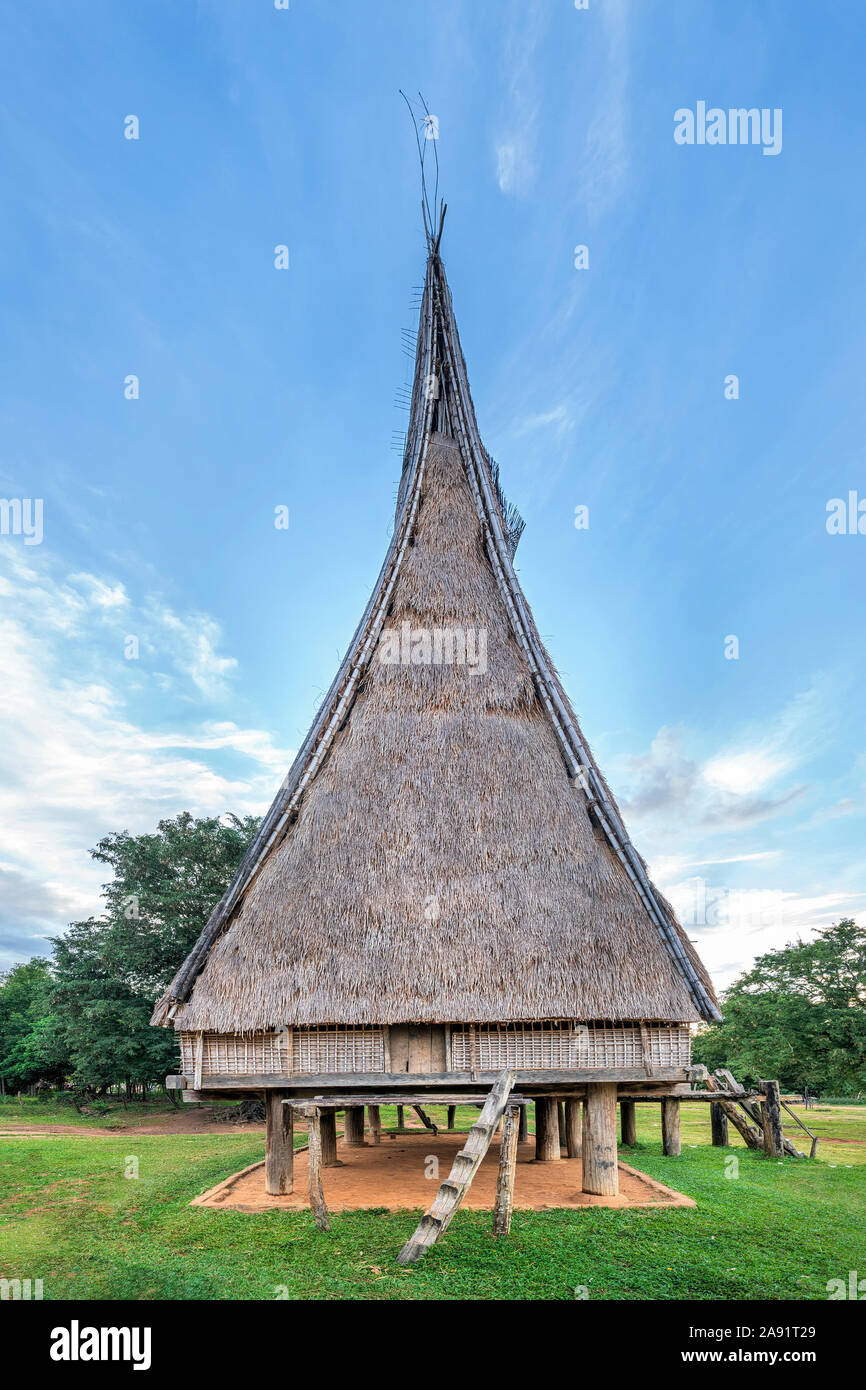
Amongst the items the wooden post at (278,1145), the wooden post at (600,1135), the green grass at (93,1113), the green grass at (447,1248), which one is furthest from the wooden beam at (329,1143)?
the green grass at (93,1113)

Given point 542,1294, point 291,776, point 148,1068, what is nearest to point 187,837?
point 148,1068

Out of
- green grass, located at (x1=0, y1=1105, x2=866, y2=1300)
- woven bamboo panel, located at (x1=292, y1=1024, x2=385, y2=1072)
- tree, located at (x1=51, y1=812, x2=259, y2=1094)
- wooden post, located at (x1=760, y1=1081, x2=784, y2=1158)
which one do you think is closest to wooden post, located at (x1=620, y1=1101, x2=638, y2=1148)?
wooden post, located at (x1=760, y1=1081, x2=784, y2=1158)

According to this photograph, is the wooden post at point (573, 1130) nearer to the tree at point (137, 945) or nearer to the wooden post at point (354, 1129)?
the wooden post at point (354, 1129)

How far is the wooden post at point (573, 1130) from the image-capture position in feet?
47.9

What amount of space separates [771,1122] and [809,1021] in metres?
14.2

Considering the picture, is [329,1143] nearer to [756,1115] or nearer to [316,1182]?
[316,1182]

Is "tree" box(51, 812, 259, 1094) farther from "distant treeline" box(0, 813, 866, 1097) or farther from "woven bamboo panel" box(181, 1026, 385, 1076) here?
"woven bamboo panel" box(181, 1026, 385, 1076)

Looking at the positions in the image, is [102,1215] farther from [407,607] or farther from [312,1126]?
[407,607]

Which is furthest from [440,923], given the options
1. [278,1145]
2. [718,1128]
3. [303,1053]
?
[718,1128]

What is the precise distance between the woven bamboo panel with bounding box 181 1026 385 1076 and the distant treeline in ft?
57.4

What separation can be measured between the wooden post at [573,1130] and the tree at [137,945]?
14706 mm

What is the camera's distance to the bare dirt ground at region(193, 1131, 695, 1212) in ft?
31.1

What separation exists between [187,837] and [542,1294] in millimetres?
22983

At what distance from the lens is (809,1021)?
27203 millimetres
